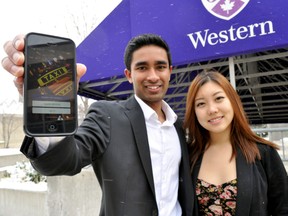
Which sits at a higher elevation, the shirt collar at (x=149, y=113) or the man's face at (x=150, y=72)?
the man's face at (x=150, y=72)

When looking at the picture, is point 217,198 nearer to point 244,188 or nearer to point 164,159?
point 244,188

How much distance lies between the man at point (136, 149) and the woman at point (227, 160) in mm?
173

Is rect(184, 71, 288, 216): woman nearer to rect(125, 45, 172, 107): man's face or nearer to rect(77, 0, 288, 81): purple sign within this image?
rect(125, 45, 172, 107): man's face

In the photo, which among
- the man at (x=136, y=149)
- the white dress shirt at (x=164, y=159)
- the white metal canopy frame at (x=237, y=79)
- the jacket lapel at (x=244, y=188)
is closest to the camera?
the man at (x=136, y=149)

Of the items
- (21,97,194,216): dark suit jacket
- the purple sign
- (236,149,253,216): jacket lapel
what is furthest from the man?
the purple sign

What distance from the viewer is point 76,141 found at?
4.46 ft

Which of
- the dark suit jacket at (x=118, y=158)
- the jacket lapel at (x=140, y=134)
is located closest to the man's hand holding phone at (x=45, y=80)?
the dark suit jacket at (x=118, y=158)

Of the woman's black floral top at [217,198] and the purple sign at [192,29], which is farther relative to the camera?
the purple sign at [192,29]

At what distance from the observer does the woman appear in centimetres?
176

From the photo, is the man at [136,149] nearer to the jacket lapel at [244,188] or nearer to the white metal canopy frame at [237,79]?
the jacket lapel at [244,188]

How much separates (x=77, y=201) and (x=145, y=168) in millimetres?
2941

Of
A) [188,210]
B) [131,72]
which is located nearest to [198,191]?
[188,210]

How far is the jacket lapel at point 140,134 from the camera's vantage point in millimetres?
1535

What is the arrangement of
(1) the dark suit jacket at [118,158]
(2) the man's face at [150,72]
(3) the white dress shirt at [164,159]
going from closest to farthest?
1. (1) the dark suit jacket at [118,158]
2. (3) the white dress shirt at [164,159]
3. (2) the man's face at [150,72]
